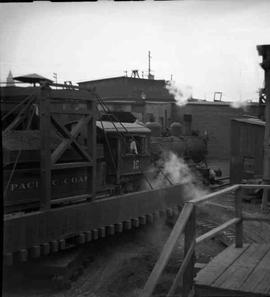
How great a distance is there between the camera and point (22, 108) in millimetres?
5641

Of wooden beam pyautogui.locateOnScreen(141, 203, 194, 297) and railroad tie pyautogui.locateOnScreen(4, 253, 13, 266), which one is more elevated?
wooden beam pyautogui.locateOnScreen(141, 203, 194, 297)

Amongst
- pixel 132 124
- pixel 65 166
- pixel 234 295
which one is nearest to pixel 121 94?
pixel 132 124

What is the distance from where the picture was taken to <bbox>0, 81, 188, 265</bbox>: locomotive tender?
5.38 meters

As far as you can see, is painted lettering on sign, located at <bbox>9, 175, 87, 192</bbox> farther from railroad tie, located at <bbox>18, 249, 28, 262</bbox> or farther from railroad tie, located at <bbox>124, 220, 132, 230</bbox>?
railroad tie, located at <bbox>124, 220, 132, 230</bbox>

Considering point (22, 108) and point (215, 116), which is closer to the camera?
point (22, 108)

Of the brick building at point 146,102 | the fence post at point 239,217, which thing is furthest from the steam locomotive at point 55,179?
the fence post at point 239,217

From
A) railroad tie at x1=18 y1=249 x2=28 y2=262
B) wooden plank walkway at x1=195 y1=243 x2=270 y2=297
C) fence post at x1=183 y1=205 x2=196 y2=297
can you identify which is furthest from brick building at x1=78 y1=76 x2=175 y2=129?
fence post at x1=183 y1=205 x2=196 y2=297

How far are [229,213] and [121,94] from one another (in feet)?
11.2

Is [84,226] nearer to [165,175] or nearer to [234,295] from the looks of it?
[165,175]

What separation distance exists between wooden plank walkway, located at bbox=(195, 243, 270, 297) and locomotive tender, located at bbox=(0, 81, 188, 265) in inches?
93.3

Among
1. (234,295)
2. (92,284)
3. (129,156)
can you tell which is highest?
(129,156)

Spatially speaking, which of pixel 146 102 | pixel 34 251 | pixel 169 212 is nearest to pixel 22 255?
pixel 34 251

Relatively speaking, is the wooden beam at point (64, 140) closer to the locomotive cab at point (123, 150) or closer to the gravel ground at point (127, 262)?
the locomotive cab at point (123, 150)

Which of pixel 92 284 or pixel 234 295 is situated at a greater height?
pixel 234 295
